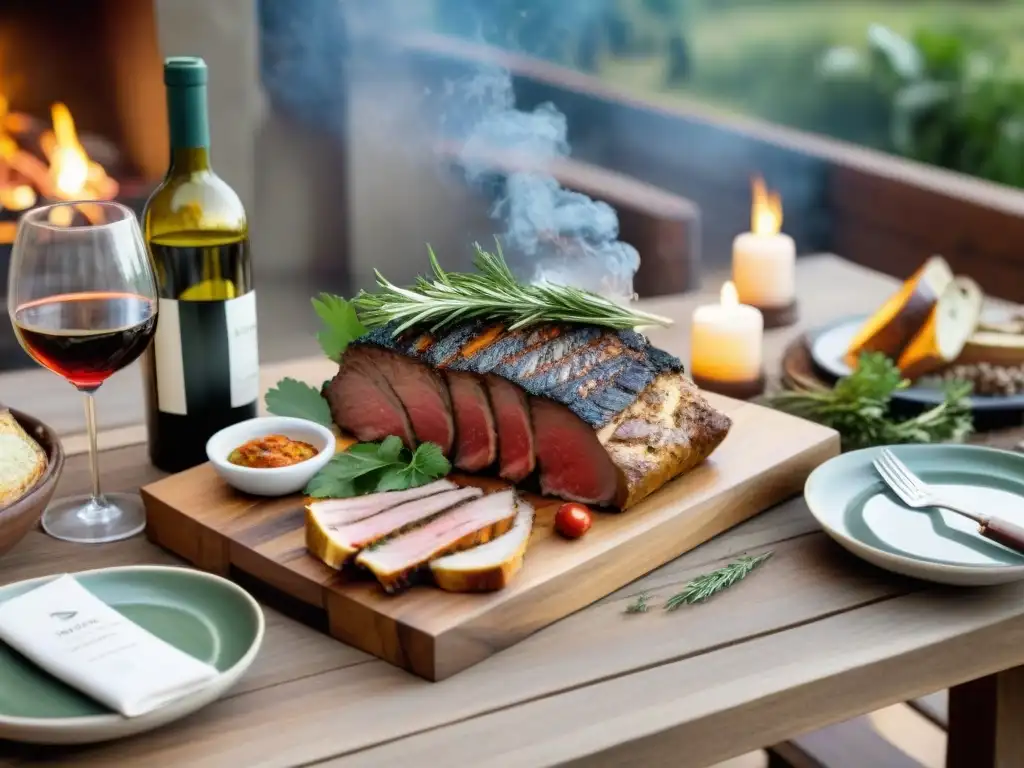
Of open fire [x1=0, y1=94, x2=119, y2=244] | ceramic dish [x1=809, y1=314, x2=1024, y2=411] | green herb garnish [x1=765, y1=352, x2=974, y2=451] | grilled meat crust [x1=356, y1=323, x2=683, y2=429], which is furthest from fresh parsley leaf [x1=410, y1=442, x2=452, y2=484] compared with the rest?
open fire [x1=0, y1=94, x2=119, y2=244]

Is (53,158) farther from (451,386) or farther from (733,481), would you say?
(733,481)

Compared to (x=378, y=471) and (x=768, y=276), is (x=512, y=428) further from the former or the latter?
(x=768, y=276)

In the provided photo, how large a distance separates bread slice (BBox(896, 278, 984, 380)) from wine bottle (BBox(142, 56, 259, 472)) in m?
1.03

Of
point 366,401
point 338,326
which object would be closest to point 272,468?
point 366,401

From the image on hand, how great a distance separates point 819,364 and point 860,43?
216 inches

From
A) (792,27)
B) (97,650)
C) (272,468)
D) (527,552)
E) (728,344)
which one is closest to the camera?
(97,650)

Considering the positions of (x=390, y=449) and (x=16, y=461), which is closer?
(x=16, y=461)

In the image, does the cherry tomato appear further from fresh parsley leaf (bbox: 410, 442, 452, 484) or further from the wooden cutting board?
fresh parsley leaf (bbox: 410, 442, 452, 484)

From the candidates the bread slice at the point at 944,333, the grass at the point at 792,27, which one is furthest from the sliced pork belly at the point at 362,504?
the grass at the point at 792,27

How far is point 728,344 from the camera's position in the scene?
6.33ft

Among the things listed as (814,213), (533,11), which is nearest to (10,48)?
(533,11)

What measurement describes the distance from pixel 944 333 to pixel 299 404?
1.02 m

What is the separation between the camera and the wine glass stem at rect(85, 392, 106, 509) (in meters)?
1.44

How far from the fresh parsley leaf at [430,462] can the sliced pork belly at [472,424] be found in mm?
70
